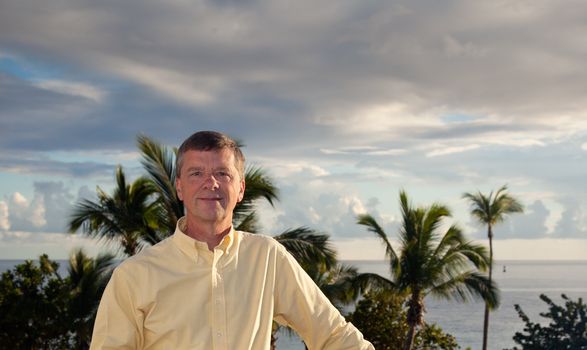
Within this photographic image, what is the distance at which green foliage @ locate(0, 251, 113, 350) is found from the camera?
79.4 feet

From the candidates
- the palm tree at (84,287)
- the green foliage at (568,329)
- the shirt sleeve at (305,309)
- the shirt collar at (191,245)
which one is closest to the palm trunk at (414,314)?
the green foliage at (568,329)

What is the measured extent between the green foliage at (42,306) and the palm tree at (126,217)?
15.5 ft

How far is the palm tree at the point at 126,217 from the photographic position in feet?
59.6

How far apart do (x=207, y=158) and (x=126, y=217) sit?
16.4 m

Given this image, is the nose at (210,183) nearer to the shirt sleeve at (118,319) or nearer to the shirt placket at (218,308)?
the shirt placket at (218,308)

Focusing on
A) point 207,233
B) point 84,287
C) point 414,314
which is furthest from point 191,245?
point 414,314

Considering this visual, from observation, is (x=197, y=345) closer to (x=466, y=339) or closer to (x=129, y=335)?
(x=129, y=335)

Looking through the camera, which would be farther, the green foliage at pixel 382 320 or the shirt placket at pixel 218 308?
the green foliage at pixel 382 320

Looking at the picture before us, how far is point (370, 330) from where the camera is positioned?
2811cm

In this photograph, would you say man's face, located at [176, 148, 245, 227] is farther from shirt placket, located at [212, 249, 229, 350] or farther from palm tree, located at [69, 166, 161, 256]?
palm tree, located at [69, 166, 161, 256]

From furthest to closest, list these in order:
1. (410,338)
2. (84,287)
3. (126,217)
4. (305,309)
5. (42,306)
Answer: (410,338) < (42,306) < (84,287) < (126,217) < (305,309)

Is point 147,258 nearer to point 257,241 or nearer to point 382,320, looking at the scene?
point 257,241

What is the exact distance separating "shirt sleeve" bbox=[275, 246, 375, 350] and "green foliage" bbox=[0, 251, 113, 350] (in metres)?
21.8

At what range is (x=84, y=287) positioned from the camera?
2320cm
